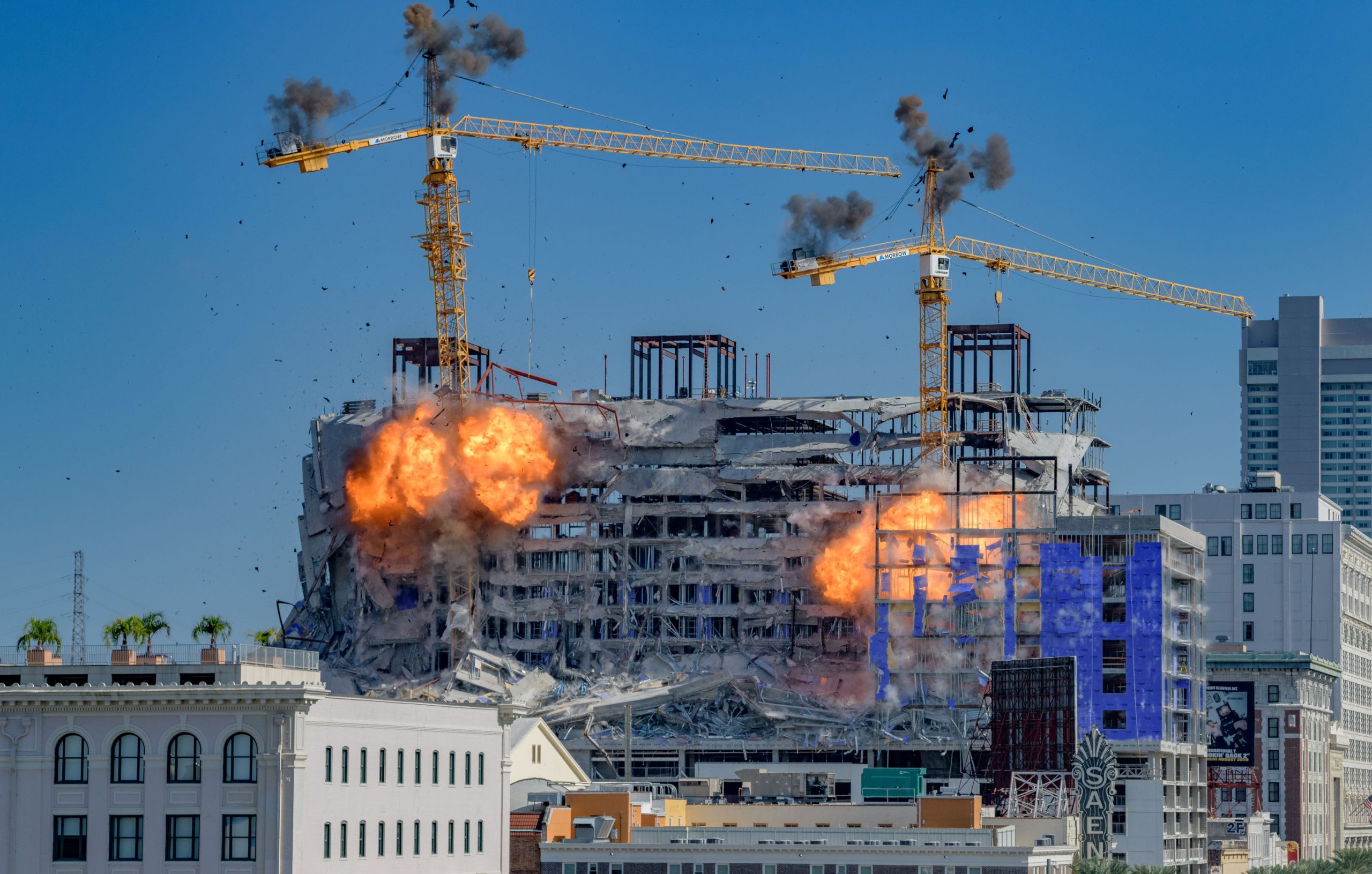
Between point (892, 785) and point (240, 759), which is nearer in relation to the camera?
point (240, 759)

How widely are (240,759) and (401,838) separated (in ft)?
42.0

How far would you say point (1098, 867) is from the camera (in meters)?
166

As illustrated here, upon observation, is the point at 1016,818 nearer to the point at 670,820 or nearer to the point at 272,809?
the point at 670,820

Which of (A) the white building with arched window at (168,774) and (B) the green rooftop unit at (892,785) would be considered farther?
(B) the green rooftop unit at (892,785)

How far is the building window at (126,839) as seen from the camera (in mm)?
119688

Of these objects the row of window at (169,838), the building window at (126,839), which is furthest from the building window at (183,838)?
the building window at (126,839)

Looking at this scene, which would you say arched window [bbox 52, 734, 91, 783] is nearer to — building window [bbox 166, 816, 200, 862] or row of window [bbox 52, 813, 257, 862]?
row of window [bbox 52, 813, 257, 862]

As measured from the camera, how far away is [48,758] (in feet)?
393

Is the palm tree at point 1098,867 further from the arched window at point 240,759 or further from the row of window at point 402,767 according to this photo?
the arched window at point 240,759

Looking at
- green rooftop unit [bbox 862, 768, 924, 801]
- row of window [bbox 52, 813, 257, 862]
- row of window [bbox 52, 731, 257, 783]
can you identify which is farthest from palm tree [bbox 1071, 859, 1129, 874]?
row of window [bbox 52, 731, 257, 783]

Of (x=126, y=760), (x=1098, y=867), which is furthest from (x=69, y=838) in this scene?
(x=1098, y=867)

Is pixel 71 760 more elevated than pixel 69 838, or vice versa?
pixel 71 760

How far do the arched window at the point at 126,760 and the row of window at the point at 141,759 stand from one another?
3 cm

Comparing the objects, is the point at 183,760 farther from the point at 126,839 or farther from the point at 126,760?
the point at 126,839
